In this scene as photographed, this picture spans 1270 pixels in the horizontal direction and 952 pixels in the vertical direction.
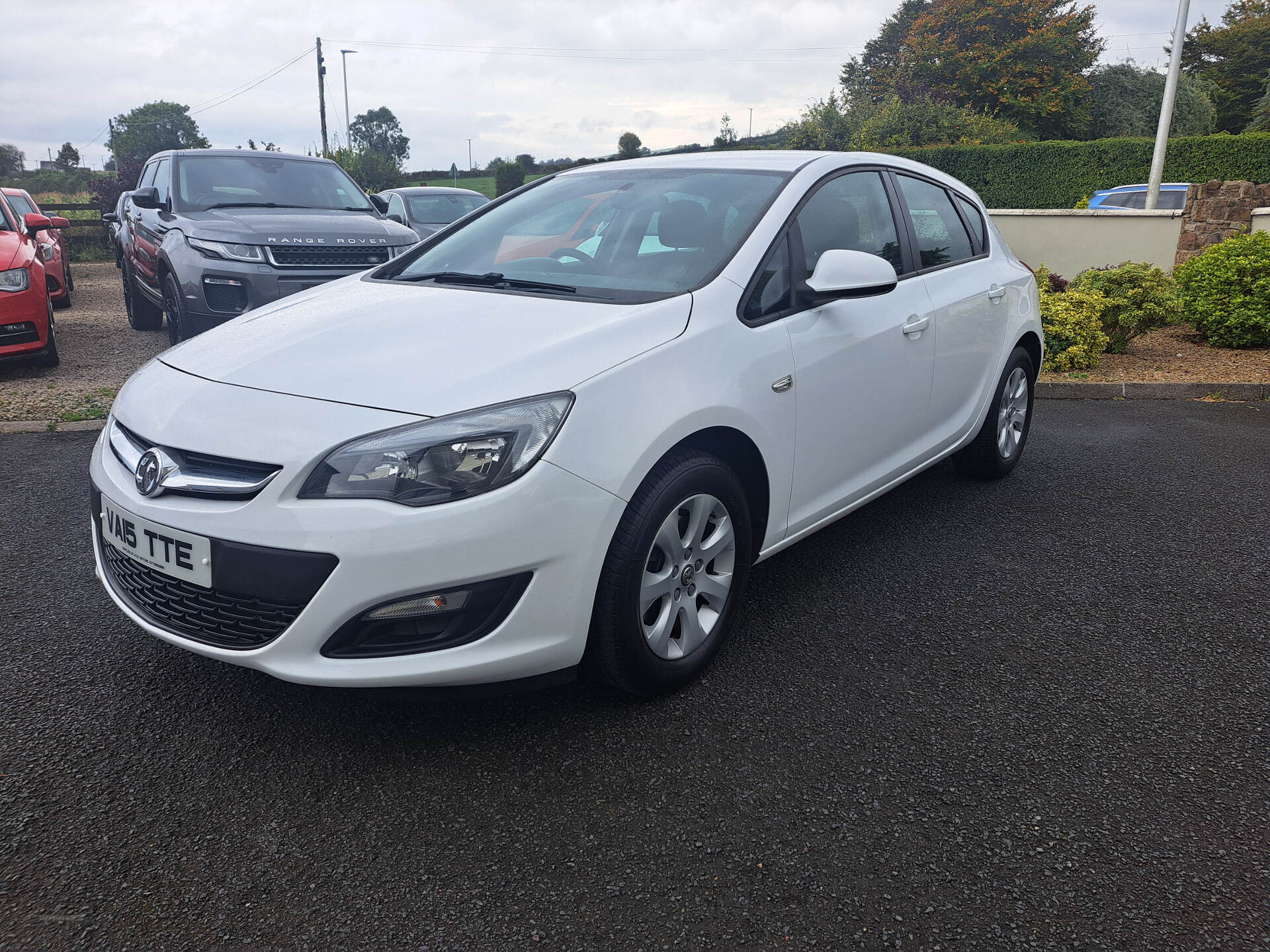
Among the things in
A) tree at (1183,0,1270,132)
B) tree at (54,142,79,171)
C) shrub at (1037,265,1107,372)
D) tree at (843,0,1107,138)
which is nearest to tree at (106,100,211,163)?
tree at (54,142,79,171)

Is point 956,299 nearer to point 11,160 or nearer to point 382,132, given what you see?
point 11,160

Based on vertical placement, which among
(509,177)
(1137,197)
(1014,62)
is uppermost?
(1014,62)

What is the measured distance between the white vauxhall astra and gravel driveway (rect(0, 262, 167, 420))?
3805mm

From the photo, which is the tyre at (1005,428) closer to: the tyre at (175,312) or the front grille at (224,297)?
the front grille at (224,297)

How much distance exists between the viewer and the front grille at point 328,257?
6781 millimetres

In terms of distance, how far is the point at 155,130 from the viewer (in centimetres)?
7819

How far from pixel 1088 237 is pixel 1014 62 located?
2914 cm

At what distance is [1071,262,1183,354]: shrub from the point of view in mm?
8305

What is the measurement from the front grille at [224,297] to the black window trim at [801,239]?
477cm

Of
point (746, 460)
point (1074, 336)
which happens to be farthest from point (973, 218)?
point (1074, 336)

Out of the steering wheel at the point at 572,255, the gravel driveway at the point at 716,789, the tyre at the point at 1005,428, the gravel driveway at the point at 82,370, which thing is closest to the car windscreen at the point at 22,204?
the gravel driveway at the point at 82,370

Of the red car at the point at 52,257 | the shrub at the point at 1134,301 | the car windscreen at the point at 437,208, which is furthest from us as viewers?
the car windscreen at the point at 437,208

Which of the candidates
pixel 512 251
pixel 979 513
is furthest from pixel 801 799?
pixel 979 513

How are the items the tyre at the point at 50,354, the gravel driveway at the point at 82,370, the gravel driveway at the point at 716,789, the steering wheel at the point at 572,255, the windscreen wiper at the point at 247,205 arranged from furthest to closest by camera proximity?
the windscreen wiper at the point at 247,205 → the tyre at the point at 50,354 → the gravel driveway at the point at 82,370 → the steering wheel at the point at 572,255 → the gravel driveway at the point at 716,789
